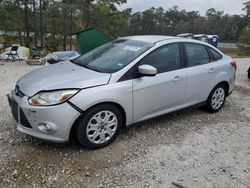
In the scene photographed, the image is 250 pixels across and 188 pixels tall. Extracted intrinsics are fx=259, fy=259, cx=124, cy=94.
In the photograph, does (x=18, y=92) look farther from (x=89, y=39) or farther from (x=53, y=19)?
(x=53, y=19)

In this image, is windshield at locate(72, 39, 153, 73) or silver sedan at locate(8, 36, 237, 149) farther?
windshield at locate(72, 39, 153, 73)

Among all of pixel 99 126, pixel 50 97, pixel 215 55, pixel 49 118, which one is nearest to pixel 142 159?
pixel 99 126

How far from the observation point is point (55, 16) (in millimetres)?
16281

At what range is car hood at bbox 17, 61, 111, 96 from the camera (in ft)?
9.61

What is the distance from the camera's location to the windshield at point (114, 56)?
3.37 metres

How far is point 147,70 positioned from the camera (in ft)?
10.5

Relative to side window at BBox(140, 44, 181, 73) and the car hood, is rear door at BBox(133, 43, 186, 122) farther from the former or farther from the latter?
the car hood

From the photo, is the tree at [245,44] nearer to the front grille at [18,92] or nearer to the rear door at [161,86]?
the rear door at [161,86]

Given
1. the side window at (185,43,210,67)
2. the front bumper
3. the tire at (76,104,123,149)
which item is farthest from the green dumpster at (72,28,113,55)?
the front bumper

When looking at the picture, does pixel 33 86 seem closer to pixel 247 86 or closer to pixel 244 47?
pixel 247 86

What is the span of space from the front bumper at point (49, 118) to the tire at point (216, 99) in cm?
250

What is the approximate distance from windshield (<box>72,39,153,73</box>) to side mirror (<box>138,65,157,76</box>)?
8.4 inches

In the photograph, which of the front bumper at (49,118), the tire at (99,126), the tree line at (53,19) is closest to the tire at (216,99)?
the tire at (99,126)

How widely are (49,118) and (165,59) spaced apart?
5.92 feet
